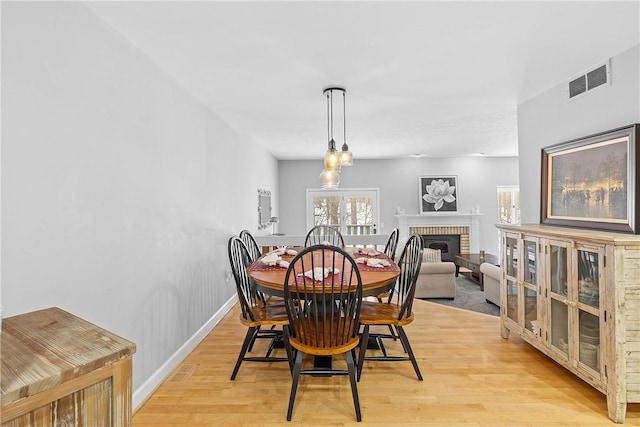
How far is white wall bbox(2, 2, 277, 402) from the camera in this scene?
4.56 ft

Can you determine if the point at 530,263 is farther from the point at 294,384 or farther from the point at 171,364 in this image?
the point at 171,364

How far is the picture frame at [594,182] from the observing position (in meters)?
2.25

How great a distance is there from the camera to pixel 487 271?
4.69 m

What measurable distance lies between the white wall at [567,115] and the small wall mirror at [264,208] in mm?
3752

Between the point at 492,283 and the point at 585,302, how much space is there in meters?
2.54

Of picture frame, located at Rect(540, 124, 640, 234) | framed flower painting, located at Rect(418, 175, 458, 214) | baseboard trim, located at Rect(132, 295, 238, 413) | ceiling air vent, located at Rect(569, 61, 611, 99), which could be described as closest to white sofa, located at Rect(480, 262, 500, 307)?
picture frame, located at Rect(540, 124, 640, 234)

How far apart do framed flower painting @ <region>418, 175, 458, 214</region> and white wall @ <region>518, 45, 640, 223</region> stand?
13.0 feet

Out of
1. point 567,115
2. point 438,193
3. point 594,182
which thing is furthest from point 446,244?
point 594,182

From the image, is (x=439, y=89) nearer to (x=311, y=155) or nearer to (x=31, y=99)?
(x=31, y=99)

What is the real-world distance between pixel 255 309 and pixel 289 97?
194cm

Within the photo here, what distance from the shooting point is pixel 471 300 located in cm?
493

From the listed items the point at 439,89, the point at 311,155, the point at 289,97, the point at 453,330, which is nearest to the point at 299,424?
the point at 453,330

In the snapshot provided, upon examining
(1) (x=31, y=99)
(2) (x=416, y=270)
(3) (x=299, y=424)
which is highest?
(1) (x=31, y=99)

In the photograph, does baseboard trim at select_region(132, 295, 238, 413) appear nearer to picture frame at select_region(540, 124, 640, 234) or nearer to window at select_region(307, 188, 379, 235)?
picture frame at select_region(540, 124, 640, 234)
